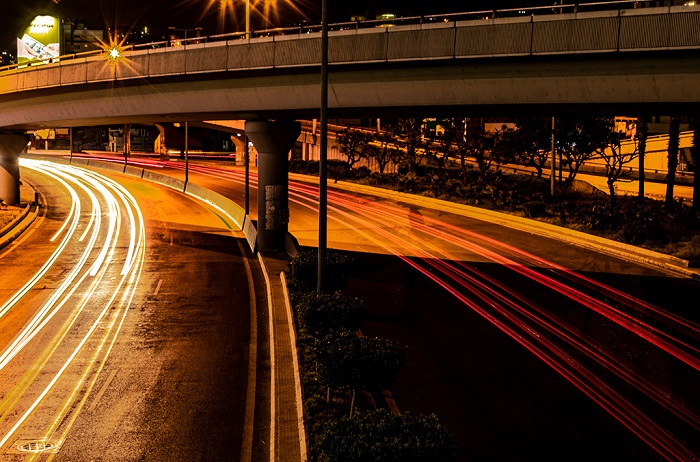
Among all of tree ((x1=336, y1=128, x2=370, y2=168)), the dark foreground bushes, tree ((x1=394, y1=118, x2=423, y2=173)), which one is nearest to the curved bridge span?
the dark foreground bushes

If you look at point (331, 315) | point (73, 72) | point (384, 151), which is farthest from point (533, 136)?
point (331, 315)

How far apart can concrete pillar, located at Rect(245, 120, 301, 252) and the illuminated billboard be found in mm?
104974

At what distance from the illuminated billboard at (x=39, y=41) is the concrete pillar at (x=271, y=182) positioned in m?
105

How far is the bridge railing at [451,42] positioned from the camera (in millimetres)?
22234

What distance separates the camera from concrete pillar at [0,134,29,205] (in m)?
53.1

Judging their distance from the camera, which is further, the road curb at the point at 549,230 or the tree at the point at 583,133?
the tree at the point at 583,133

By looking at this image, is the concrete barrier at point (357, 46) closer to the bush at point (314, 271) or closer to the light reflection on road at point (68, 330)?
the bush at point (314, 271)

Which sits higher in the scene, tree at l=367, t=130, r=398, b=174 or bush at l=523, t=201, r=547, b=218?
tree at l=367, t=130, r=398, b=174

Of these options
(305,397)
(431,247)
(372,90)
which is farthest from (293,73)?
(305,397)

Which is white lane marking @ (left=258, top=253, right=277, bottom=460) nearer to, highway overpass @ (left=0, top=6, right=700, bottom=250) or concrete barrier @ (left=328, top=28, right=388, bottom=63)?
highway overpass @ (left=0, top=6, right=700, bottom=250)

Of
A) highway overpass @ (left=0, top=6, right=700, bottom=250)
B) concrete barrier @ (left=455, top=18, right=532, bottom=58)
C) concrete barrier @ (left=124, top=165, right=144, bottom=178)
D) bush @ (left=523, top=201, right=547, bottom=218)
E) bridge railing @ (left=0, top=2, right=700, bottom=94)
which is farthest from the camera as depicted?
concrete barrier @ (left=124, top=165, right=144, bottom=178)

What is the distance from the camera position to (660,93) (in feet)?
74.7

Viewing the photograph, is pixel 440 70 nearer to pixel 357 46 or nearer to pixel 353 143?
pixel 357 46

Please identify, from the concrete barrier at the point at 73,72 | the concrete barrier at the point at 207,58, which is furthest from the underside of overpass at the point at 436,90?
the concrete barrier at the point at 73,72
